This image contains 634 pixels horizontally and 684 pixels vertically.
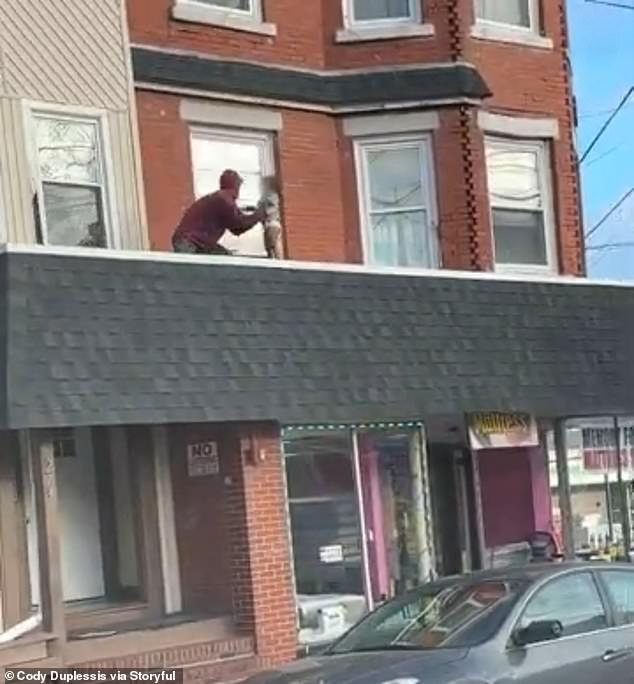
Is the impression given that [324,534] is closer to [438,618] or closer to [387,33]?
[438,618]

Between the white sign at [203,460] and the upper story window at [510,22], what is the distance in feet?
22.0

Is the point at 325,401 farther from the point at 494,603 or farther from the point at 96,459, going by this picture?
the point at 494,603

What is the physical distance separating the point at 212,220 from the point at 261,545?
3294 mm

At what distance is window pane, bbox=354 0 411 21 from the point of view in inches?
700

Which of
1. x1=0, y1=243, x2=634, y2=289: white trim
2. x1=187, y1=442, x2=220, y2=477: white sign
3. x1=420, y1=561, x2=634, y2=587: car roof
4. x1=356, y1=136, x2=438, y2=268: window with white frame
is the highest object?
x1=356, y1=136, x2=438, y2=268: window with white frame

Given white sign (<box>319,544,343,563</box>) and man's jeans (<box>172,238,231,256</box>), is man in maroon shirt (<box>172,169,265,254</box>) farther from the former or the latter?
white sign (<box>319,544,343,563</box>)

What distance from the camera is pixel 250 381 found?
1377cm

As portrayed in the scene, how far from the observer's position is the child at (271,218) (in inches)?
599

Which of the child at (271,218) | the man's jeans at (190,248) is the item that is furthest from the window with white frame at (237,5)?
the man's jeans at (190,248)

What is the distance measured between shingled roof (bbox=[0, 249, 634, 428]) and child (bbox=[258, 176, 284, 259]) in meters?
0.98

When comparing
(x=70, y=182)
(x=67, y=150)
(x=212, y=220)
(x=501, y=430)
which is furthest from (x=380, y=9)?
(x=501, y=430)

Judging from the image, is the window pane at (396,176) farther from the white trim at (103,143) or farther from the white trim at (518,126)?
the white trim at (103,143)

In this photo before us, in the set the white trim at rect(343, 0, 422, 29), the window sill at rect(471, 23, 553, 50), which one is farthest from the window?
the white trim at rect(343, 0, 422, 29)

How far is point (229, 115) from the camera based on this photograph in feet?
53.9
